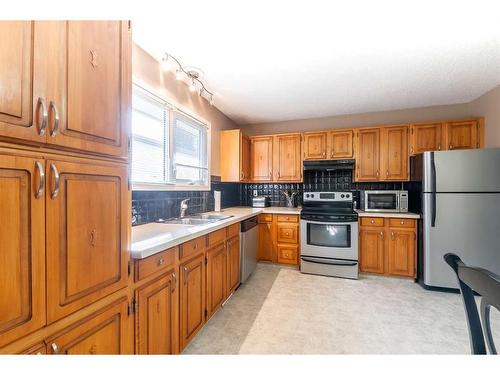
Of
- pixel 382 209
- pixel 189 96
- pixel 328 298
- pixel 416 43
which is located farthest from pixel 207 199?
pixel 416 43

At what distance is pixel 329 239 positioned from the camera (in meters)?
3.31

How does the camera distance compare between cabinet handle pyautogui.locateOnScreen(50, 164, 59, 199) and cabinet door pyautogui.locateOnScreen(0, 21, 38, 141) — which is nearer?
cabinet door pyautogui.locateOnScreen(0, 21, 38, 141)

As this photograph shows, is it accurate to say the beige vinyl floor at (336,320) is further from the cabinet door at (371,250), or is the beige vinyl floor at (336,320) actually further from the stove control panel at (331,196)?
the stove control panel at (331,196)

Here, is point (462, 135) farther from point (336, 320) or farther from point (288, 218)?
point (336, 320)

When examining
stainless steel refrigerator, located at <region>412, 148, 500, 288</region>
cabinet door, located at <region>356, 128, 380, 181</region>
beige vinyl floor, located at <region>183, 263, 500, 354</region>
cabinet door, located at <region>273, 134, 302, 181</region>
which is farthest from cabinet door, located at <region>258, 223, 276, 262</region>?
stainless steel refrigerator, located at <region>412, 148, 500, 288</region>

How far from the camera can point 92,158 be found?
38.3 inches

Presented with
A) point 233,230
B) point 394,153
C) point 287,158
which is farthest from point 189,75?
point 394,153

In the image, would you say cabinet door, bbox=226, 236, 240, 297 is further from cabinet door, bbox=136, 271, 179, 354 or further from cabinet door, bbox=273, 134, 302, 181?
cabinet door, bbox=273, 134, 302, 181

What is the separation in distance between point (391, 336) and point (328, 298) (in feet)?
2.43

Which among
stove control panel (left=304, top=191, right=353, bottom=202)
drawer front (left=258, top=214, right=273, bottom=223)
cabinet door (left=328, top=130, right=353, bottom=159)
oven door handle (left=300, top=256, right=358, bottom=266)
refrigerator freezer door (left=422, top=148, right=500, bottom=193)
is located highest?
cabinet door (left=328, top=130, right=353, bottom=159)

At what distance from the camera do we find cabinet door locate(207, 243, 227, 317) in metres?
2.04

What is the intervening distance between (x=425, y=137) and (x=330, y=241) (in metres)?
2.03

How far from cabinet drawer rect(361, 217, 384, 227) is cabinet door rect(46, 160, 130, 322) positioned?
3124 millimetres

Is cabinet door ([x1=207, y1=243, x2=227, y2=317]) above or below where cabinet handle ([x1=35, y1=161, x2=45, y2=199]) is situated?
below
